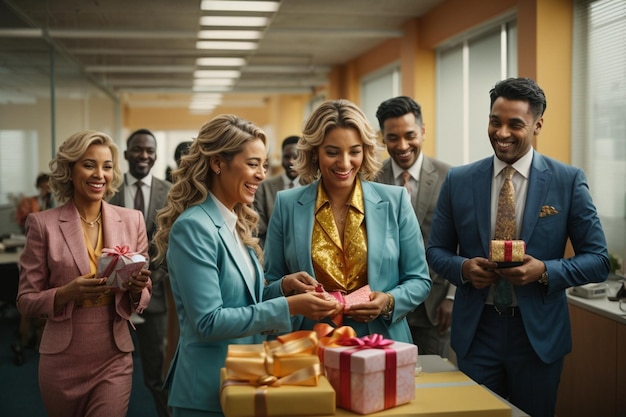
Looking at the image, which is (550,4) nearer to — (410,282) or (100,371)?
(410,282)

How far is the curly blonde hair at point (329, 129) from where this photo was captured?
8.04 ft

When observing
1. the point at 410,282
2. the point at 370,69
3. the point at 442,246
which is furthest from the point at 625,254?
the point at 370,69

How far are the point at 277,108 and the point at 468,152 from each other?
11103 mm

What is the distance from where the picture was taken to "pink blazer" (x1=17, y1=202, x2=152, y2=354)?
2.84 metres

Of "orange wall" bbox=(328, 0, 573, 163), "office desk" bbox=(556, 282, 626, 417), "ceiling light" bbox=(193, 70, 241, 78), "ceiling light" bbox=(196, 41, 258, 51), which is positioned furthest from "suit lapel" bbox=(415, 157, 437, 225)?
"ceiling light" bbox=(193, 70, 241, 78)

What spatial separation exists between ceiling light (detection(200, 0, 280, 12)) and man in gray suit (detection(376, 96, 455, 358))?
128 inches

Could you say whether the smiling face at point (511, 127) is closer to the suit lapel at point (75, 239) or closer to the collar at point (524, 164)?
the collar at point (524, 164)

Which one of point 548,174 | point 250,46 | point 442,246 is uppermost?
point 250,46

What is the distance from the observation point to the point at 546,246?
2697 millimetres

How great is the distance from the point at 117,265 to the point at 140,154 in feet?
7.16

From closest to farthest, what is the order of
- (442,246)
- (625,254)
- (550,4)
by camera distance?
1. (442,246)
2. (625,254)
3. (550,4)

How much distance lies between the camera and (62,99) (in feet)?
27.0

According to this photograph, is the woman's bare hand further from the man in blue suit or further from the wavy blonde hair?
the man in blue suit

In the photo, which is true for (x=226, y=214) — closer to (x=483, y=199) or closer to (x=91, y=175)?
(x=91, y=175)
